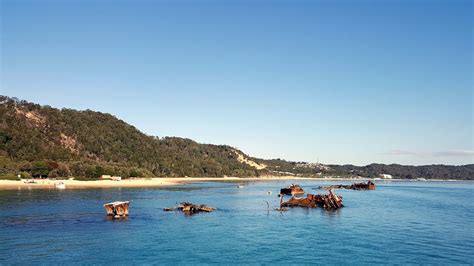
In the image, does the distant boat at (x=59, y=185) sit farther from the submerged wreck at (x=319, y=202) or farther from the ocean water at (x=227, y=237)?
the submerged wreck at (x=319, y=202)

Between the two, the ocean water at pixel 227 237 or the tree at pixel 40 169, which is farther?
the tree at pixel 40 169

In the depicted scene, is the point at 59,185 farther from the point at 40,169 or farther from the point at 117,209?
the point at 117,209

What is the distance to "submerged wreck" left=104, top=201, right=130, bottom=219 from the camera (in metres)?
63.1

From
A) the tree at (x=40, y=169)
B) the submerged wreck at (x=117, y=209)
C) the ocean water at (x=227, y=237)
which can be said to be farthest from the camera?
the tree at (x=40, y=169)

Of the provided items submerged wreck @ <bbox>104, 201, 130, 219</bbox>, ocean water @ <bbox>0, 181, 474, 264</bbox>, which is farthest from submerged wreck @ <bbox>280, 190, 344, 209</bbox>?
submerged wreck @ <bbox>104, 201, 130, 219</bbox>

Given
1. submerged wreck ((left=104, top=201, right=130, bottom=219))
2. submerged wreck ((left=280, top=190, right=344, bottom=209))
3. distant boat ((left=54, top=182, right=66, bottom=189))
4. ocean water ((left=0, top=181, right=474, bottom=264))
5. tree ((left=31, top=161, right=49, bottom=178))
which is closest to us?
ocean water ((left=0, top=181, right=474, bottom=264))

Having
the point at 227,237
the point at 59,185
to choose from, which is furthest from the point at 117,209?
the point at 59,185

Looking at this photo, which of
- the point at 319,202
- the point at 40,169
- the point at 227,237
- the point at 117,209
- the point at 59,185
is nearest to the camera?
the point at 227,237

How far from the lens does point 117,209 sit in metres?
63.4

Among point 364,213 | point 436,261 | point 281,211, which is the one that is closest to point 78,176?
point 281,211

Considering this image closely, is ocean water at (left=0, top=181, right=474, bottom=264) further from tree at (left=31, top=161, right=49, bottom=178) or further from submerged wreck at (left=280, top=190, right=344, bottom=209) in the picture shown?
tree at (left=31, top=161, right=49, bottom=178)

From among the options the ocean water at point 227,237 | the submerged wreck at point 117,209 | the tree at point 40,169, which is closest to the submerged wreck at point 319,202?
the ocean water at point 227,237

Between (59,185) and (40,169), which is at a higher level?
(40,169)

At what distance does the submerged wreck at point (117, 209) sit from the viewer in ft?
207
